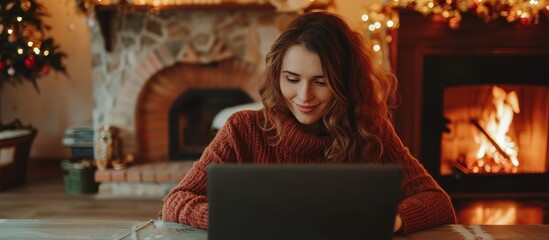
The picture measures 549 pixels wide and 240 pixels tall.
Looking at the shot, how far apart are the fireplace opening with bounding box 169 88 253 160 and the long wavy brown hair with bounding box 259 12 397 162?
7.21ft

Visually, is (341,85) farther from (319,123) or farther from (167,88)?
(167,88)

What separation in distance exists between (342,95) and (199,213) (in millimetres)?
397

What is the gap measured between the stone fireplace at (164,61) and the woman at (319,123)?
1.95 metres

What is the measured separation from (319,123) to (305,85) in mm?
175

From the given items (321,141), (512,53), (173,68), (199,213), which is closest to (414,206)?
(321,141)

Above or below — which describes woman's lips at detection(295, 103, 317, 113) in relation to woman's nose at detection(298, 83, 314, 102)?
below

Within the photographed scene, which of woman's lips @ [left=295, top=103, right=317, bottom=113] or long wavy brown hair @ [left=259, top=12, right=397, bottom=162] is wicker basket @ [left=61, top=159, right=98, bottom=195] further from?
woman's lips @ [left=295, top=103, right=317, bottom=113]

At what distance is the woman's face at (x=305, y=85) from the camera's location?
1018 mm

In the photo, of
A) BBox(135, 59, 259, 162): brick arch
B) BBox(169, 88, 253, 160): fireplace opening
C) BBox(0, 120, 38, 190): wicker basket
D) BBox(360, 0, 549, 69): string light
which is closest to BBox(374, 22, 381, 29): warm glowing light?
BBox(360, 0, 549, 69): string light

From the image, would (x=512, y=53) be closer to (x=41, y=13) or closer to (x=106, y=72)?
(x=106, y=72)

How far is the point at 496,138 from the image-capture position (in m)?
3.08

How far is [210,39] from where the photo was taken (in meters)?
3.10

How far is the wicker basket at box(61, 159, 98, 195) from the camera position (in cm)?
317

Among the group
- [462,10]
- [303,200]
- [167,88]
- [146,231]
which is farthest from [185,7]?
[303,200]
